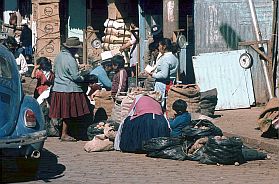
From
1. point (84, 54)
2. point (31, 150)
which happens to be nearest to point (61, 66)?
point (31, 150)

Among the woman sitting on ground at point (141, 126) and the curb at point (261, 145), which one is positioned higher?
the woman sitting on ground at point (141, 126)

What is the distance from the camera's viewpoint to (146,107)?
1179cm

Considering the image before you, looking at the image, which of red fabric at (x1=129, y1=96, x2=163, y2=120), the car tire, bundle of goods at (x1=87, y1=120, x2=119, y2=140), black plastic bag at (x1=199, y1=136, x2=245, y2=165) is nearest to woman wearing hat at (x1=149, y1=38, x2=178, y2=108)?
bundle of goods at (x1=87, y1=120, x2=119, y2=140)

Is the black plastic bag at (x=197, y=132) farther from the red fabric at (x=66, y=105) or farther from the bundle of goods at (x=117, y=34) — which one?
the bundle of goods at (x=117, y=34)

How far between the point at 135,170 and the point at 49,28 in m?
13.8

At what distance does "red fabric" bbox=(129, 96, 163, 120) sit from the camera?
38.5 ft

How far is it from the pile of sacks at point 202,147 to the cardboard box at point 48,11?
12483 millimetres

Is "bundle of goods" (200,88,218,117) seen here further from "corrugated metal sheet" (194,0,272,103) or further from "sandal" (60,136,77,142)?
"sandal" (60,136,77,142)

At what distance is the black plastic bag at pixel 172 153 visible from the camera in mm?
10898

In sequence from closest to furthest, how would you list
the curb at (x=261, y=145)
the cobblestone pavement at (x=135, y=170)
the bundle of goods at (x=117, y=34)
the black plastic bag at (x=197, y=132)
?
the cobblestone pavement at (x=135, y=170), the black plastic bag at (x=197, y=132), the curb at (x=261, y=145), the bundle of goods at (x=117, y=34)

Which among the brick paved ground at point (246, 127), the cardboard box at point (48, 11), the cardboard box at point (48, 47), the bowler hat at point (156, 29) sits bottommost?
the brick paved ground at point (246, 127)

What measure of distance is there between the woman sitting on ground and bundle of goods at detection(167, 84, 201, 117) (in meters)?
1.98

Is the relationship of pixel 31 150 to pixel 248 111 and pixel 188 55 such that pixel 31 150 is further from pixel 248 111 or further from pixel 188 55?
pixel 188 55

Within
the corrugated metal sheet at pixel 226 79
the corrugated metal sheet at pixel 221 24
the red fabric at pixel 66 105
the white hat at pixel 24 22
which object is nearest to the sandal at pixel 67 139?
the red fabric at pixel 66 105
